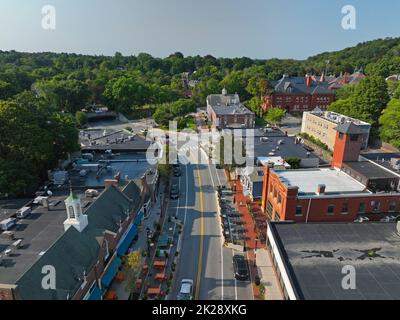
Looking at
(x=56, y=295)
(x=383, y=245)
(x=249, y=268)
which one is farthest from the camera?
(x=249, y=268)

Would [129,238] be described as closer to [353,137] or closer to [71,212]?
[71,212]

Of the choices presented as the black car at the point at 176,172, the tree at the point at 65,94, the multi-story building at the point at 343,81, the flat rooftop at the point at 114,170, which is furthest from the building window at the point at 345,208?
the tree at the point at 65,94

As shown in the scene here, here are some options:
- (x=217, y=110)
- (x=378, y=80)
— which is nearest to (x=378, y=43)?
(x=378, y=80)

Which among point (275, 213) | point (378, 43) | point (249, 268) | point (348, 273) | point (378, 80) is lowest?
point (249, 268)

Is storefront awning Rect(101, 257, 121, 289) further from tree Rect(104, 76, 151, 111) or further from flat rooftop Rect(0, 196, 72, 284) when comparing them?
tree Rect(104, 76, 151, 111)

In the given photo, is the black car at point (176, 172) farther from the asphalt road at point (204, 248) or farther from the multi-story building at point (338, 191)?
the multi-story building at point (338, 191)

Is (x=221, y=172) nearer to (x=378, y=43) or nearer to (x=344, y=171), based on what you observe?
(x=344, y=171)
